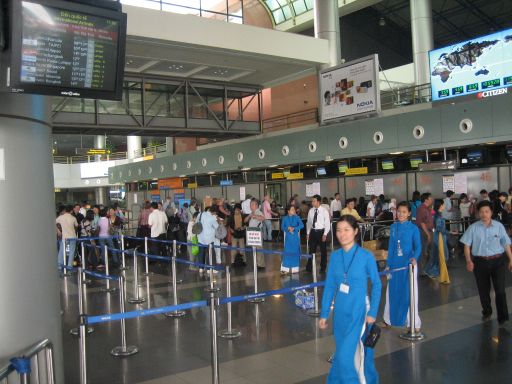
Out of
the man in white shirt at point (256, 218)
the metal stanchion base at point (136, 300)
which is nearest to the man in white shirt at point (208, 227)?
the man in white shirt at point (256, 218)

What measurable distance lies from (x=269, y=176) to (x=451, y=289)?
14.4 meters

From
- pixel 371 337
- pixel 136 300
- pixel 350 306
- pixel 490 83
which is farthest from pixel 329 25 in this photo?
pixel 371 337

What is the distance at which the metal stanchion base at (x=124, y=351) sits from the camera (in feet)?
20.7

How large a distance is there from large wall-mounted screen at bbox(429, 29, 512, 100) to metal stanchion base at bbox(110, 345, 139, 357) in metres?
12.0

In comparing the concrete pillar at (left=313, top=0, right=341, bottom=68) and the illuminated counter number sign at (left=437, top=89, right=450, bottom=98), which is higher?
the concrete pillar at (left=313, top=0, right=341, bottom=68)

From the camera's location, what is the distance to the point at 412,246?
6852mm

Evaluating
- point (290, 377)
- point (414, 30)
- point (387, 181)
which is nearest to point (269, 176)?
point (387, 181)

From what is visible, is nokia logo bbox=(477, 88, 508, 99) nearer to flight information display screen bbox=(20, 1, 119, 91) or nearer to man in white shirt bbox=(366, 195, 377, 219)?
man in white shirt bbox=(366, 195, 377, 219)

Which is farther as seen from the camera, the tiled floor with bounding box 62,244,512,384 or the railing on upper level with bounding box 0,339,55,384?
the tiled floor with bounding box 62,244,512,384

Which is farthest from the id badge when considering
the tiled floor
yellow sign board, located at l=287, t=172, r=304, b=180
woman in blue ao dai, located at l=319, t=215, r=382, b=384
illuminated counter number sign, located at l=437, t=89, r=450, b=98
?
yellow sign board, located at l=287, t=172, r=304, b=180

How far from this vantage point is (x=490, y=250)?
696 centimetres

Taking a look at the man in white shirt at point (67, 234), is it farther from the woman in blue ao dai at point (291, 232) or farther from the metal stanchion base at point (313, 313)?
the metal stanchion base at point (313, 313)

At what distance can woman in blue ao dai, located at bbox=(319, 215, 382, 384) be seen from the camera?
414 cm

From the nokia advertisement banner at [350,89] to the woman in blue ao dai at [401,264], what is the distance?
9.35 meters
